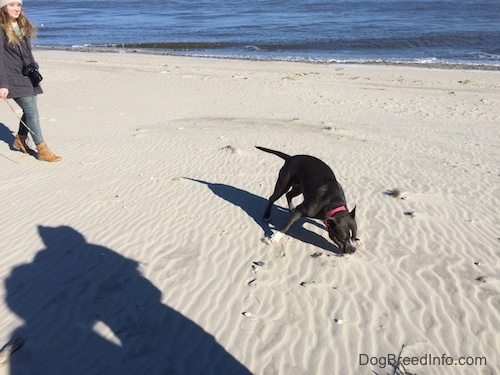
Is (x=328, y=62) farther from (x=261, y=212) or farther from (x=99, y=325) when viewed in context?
(x=99, y=325)

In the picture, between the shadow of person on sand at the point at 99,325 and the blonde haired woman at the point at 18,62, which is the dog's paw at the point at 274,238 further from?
the blonde haired woman at the point at 18,62

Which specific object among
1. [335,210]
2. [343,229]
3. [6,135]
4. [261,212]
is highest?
[335,210]

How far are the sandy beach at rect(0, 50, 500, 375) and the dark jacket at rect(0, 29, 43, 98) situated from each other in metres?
1.36

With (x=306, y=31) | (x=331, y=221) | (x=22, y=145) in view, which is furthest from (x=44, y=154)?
(x=306, y=31)

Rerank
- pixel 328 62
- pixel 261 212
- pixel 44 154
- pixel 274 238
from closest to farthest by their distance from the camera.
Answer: pixel 274 238 < pixel 261 212 < pixel 44 154 < pixel 328 62

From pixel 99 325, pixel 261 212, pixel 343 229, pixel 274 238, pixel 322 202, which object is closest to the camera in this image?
pixel 99 325

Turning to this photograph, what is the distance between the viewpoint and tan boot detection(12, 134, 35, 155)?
24.4 ft

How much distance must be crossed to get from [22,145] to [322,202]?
19.0 ft

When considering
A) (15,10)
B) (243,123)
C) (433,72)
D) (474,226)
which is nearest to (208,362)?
(474,226)

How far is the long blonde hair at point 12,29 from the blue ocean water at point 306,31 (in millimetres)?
17995

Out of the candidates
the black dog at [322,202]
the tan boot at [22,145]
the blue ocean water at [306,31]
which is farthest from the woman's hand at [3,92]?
the blue ocean water at [306,31]

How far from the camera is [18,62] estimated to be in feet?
20.8

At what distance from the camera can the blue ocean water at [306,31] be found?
24.0 metres

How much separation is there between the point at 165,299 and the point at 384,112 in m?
9.82
